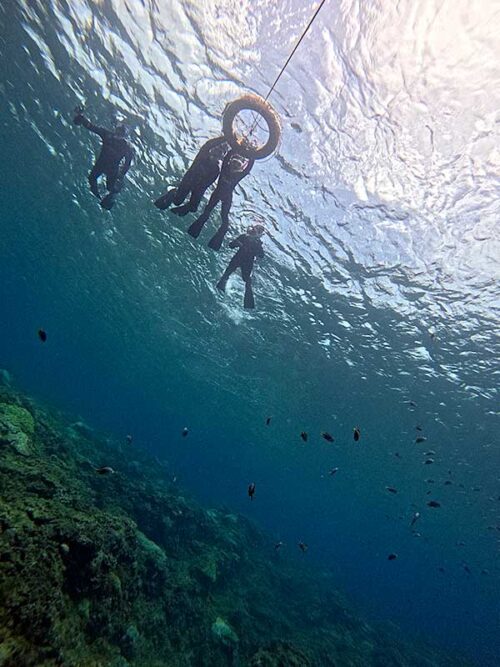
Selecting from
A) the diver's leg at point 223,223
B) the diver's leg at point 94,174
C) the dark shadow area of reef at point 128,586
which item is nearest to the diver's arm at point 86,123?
the diver's leg at point 94,174

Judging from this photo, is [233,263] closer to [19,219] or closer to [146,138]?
[146,138]

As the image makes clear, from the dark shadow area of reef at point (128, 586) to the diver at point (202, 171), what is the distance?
688cm

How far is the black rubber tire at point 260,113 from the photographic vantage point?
7.41m

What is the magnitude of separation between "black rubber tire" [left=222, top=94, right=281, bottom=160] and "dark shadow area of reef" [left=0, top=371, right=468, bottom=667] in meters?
8.03

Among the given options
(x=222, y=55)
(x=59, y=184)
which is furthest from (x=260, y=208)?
(x=59, y=184)

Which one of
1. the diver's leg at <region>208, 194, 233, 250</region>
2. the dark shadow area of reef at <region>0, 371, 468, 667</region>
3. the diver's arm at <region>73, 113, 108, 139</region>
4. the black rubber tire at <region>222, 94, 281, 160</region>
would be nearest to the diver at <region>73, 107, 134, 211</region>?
the diver's arm at <region>73, 113, 108, 139</region>

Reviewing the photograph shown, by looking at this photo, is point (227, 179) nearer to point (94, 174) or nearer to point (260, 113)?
point (260, 113)

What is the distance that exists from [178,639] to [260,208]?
1383cm

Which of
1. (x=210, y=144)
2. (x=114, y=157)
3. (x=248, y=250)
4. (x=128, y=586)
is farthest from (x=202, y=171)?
(x=128, y=586)

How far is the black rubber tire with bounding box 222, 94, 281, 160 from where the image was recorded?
741 centimetres

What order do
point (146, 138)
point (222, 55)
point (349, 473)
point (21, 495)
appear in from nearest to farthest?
point (21, 495), point (222, 55), point (146, 138), point (349, 473)

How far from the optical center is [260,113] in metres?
7.52

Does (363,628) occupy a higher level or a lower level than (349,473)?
lower

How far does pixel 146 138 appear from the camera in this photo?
43.1ft
